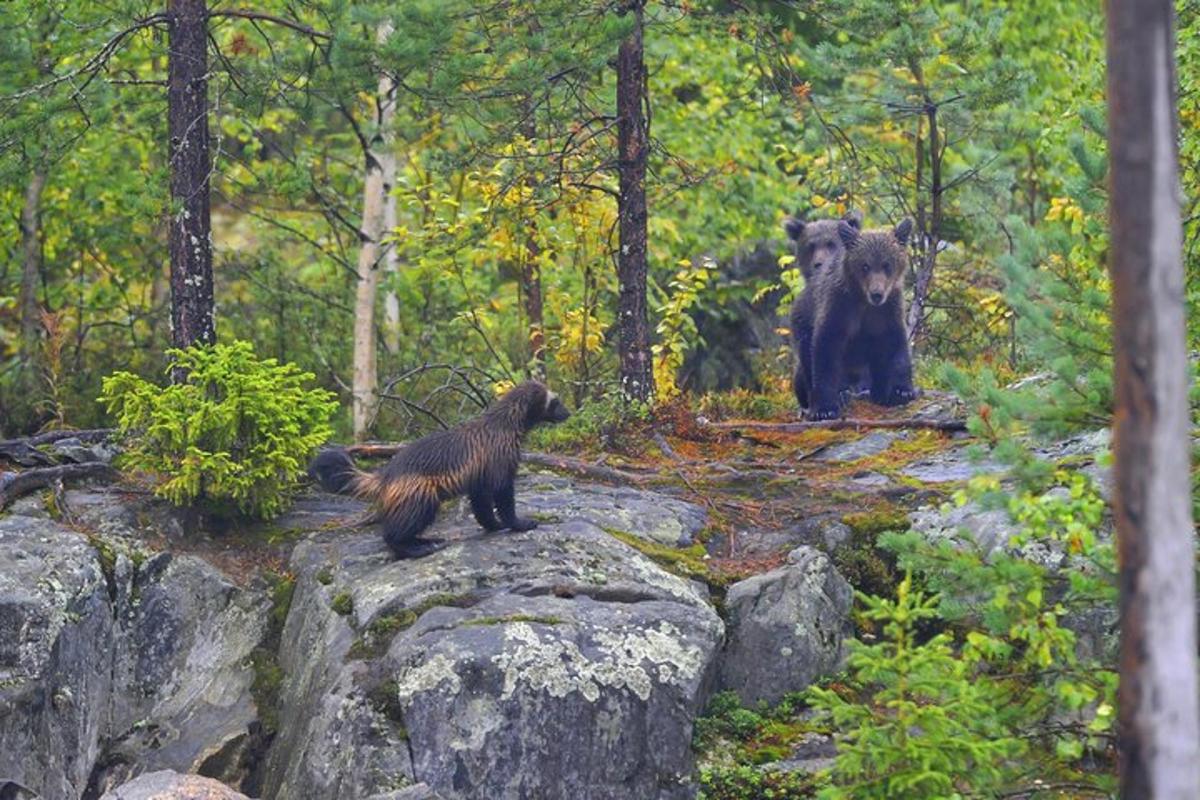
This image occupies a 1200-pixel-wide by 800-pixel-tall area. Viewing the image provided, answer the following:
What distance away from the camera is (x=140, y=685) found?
11.0 meters

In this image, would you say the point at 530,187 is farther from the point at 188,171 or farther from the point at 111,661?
the point at 111,661

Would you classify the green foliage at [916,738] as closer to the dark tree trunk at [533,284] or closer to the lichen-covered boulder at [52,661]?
the lichen-covered boulder at [52,661]

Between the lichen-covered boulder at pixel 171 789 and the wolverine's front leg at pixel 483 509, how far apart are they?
2.60 meters

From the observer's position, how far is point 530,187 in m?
15.4

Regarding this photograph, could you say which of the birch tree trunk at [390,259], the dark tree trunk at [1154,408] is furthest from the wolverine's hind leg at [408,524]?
the birch tree trunk at [390,259]

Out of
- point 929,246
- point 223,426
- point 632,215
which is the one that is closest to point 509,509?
point 223,426

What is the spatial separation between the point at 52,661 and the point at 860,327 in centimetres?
727

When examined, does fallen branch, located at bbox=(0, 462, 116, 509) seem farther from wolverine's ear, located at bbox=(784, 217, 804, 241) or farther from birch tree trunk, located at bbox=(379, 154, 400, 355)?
wolverine's ear, located at bbox=(784, 217, 804, 241)

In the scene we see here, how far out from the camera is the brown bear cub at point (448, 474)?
418 inches

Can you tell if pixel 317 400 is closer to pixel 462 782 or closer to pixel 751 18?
pixel 462 782

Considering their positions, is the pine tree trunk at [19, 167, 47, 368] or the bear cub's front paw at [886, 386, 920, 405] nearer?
the bear cub's front paw at [886, 386, 920, 405]

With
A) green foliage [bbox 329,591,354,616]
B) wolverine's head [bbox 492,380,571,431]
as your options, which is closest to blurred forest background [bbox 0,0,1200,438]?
wolverine's head [bbox 492,380,571,431]

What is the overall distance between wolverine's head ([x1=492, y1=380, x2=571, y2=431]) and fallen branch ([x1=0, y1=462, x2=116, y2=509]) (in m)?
3.16

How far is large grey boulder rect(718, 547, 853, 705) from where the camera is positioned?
10531 millimetres
